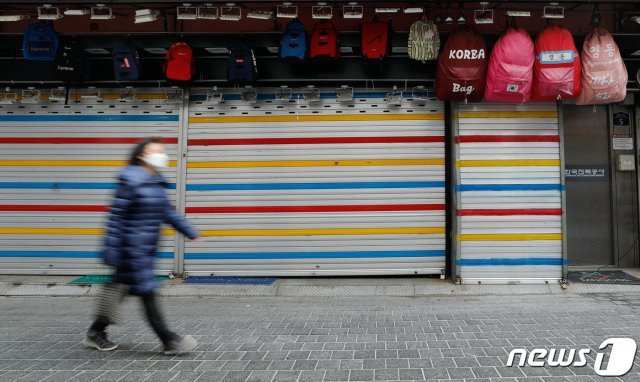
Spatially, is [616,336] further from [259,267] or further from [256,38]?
[256,38]

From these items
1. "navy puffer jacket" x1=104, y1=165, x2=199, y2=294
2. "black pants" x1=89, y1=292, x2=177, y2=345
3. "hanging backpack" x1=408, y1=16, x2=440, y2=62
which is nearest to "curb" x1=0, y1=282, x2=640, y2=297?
"black pants" x1=89, y1=292, x2=177, y2=345

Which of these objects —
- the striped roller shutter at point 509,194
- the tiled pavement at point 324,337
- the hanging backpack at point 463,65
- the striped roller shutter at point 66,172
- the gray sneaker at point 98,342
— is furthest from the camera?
the striped roller shutter at point 66,172

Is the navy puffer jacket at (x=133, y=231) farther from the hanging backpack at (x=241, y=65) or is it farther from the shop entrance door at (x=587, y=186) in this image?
the shop entrance door at (x=587, y=186)

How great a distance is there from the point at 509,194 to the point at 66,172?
7900mm

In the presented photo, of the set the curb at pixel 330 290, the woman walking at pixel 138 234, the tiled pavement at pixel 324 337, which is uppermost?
the woman walking at pixel 138 234

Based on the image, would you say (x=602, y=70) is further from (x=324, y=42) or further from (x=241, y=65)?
(x=241, y=65)

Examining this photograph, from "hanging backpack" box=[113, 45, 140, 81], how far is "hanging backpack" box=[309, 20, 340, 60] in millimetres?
3068

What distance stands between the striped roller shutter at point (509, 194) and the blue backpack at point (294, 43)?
2.97 metres

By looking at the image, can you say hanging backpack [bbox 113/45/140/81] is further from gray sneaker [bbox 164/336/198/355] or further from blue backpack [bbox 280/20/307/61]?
gray sneaker [bbox 164/336/198/355]

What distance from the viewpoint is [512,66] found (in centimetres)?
646

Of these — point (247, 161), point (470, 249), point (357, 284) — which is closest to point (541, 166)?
point (470, 249)

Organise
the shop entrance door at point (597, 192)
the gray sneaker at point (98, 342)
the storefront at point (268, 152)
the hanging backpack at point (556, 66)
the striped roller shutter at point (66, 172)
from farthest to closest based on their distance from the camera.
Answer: the shop entrance door at point (597, 192) → the striped roller shutter at point (66, 172) → the storefront at point (268, 152) → the hanging backpack at point (556, 66) → the gray sneaker at point (98, 342)

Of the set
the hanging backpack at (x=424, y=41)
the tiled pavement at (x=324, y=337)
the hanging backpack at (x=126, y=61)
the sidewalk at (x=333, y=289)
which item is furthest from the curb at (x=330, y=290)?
the hanging backpack at (x=424, y=41)

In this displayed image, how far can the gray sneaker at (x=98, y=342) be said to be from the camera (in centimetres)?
420
